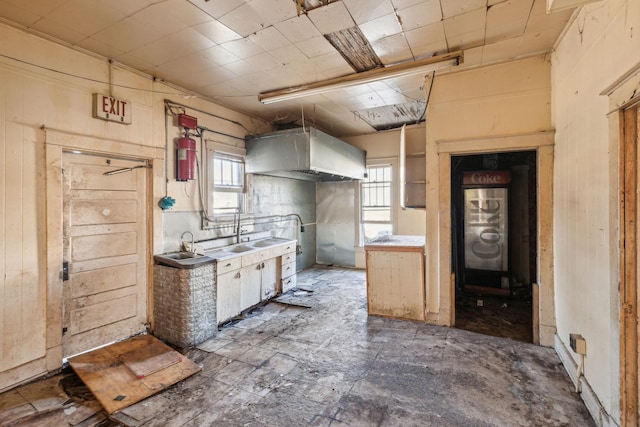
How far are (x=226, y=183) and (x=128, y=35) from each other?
86.5 inches

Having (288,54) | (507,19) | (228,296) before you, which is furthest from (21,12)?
(507,19)

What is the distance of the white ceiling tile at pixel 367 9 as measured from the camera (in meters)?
2.17

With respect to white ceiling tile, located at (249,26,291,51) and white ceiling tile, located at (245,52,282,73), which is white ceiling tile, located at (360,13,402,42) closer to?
white ceiling tile, located at (249,26,291,51)

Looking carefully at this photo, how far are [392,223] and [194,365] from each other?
4454mm

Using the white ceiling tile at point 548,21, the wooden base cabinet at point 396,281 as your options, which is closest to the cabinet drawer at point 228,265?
the wooden base cabinet at point 396,281

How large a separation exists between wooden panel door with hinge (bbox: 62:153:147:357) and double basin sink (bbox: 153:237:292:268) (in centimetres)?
Result: 31

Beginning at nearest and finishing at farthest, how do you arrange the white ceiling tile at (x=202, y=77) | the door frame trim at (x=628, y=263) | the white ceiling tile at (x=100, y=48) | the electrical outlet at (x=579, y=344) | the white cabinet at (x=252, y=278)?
the door frame trim at (x=628, y=263)
the electrical outlet at (x=579, y=344)
the white ceiling tile at (x=100, y=48)
the white ceiling tile at (x=202, y=77)
the white cabinet at (x=252, y=278)

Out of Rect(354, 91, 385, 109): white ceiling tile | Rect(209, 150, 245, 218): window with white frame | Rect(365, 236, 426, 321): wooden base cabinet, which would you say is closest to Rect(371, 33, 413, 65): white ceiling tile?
Rect(354, 91, 385, 109): white ceiling tile

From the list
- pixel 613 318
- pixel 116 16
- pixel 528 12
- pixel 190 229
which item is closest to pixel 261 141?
pixel 190 229

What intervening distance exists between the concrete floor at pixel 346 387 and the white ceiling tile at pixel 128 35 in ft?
9.79

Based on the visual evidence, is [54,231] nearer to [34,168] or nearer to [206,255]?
[34,168]

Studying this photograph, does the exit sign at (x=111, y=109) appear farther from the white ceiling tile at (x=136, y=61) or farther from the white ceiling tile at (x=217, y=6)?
the white ceiling tile at (x=217, y=6)

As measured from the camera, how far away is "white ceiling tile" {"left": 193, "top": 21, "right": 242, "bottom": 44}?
2439mm

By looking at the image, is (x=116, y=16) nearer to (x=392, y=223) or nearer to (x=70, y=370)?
(x=70, y=370)
